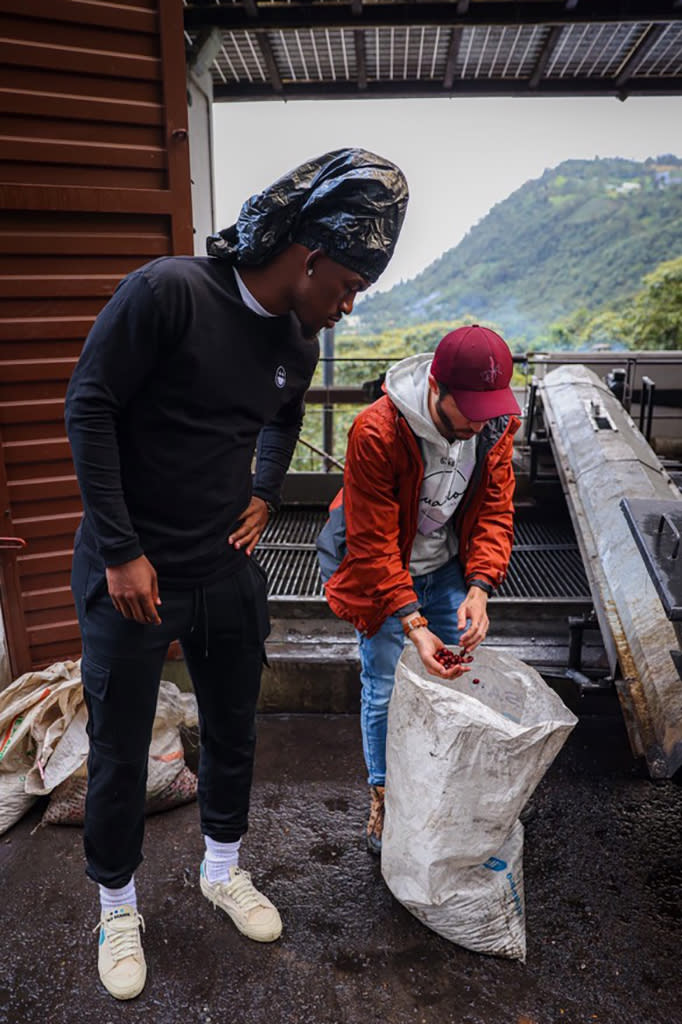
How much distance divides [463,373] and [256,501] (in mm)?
742

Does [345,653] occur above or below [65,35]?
below

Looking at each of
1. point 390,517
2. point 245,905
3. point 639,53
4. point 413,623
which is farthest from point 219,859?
point 639,53

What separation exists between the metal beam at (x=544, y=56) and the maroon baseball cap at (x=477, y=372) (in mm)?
4676

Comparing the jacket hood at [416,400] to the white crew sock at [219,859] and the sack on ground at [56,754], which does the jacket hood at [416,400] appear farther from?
the sack on ground at [56,754]

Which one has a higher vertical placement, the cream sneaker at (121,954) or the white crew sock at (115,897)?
the white crew sock at (115,897)

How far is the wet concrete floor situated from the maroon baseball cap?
65.5 inches

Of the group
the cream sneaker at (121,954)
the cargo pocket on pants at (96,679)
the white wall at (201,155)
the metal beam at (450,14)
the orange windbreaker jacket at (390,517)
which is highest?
the metal beam at (450,14)

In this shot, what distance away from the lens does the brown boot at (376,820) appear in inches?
94.3

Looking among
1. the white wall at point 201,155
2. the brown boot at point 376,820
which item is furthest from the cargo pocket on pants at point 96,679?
the white wall at point 201,155

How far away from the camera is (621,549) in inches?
115

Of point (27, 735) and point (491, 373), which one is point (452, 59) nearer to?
point (491, 373)

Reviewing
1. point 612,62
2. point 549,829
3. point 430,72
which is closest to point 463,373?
point 549,829

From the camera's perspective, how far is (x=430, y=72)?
5.85m

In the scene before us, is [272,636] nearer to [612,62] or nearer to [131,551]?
[131,551]
